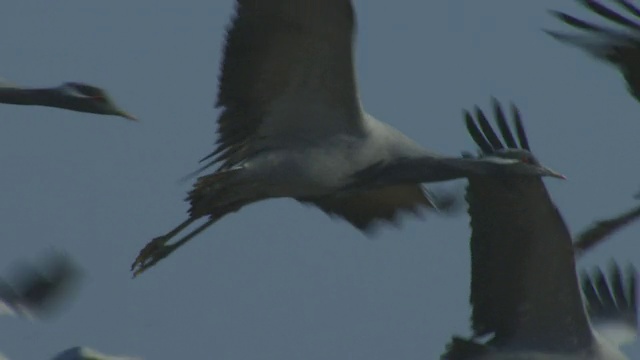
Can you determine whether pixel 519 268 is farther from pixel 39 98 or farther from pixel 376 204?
pixel 39 98

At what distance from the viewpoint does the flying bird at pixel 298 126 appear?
13.5m

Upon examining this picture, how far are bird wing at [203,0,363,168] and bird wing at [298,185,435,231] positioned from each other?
3.14 feet

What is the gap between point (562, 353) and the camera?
44.2ft

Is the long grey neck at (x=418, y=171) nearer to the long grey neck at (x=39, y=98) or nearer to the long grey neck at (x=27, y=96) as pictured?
the long grey neck at (x=39, y=98)

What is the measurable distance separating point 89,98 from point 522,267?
271cm

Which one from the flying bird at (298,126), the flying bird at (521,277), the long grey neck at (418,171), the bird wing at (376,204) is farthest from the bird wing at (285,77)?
the bird wing at (376,204)

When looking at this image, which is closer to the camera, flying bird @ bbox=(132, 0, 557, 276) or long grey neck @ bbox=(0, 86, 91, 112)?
flying bird @ bbox=(132, 0, 557, 276)

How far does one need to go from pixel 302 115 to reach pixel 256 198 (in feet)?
1.91

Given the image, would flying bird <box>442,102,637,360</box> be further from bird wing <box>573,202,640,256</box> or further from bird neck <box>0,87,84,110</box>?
bird neck <box>0,87,84,110</box>

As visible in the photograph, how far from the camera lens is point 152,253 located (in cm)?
1435

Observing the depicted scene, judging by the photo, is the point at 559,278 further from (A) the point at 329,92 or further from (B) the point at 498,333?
(A) the point at 329,92

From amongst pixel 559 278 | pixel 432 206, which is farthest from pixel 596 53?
pixel 432 206

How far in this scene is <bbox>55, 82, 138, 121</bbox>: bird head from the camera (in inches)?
547

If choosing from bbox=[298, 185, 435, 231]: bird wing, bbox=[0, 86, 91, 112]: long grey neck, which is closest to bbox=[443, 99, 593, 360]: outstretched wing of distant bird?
bbox=[298, 185, 435, 231]: bird wing
